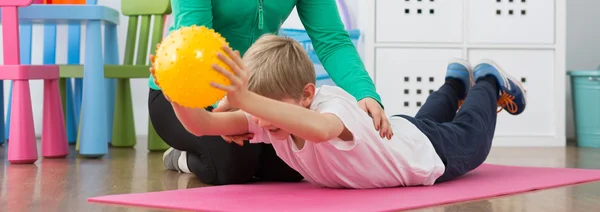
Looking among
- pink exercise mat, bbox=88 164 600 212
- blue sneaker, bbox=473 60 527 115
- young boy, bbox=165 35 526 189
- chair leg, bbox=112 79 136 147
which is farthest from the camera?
chair leg, bbox=112 79 136 147

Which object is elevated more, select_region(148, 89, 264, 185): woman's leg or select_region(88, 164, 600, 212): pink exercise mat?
select_region(148, 89, 264, 185): woman's leg

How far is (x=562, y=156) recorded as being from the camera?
284 cm

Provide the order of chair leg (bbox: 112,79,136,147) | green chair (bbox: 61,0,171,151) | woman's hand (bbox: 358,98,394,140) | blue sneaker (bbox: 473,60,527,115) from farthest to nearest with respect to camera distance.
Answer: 1. chair leg (bbox: 112,79,136,147)
2. green chair (bbox: 61,0,171,151)
3. blue sneaker (bbox: 473,60,527,115)
4. woman's hand (bbox: 358,98,394,140)

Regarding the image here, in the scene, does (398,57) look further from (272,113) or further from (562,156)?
(272,113)

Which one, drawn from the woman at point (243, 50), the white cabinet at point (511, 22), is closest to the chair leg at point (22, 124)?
the woman at point (243, 50)

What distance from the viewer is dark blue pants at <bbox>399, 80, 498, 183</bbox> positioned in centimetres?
181

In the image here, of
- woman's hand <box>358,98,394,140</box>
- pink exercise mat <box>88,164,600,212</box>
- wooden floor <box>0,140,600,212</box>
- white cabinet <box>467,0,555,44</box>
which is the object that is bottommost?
wooden floor <box>0,140,600,212</box>

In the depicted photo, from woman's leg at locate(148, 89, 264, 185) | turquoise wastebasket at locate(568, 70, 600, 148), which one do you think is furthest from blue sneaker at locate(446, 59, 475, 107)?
turquoise wastebasket at locate(568, 70, 600, 148)

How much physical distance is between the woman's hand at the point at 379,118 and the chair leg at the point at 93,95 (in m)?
1.29

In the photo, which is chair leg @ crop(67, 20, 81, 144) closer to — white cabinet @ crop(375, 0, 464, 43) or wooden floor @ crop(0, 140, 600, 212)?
wooden floor @ crop(0, 140, 600, 212)

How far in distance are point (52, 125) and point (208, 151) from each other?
0.95 metres

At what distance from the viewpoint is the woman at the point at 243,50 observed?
1.81 meters

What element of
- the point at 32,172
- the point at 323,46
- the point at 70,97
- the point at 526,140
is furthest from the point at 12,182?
the point at 526,140

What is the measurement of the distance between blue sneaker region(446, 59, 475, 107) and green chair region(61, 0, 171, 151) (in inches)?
47.7
